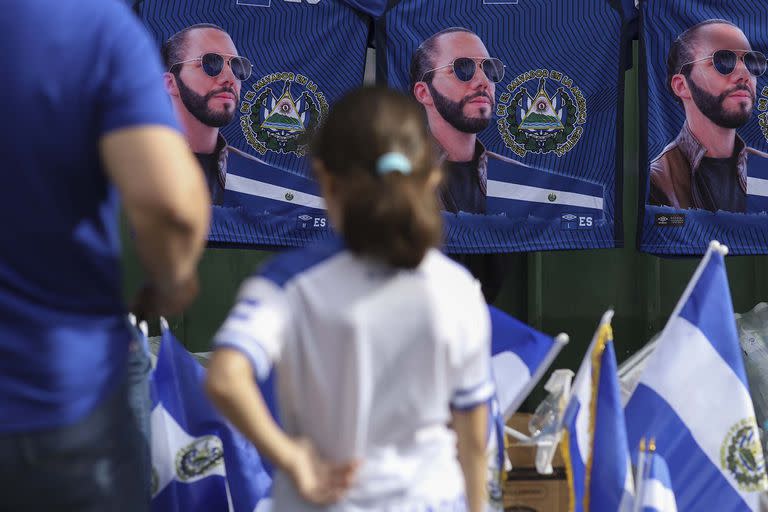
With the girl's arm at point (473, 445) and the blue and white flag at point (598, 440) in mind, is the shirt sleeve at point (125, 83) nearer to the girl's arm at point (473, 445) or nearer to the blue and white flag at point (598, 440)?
the girl's arm at point (473, 445)

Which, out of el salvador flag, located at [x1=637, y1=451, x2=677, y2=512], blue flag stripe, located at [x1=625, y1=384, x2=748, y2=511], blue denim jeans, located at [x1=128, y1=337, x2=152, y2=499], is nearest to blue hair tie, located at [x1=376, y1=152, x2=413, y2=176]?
blue denim jeans, located at [x1=128, y1=337, x2=152, y2=499]

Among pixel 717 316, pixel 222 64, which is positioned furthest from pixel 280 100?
pixel 717 316

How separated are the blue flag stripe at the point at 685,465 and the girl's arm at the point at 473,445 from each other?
170 cm

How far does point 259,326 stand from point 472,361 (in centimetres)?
40

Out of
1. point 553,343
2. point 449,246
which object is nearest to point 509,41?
point 449,246

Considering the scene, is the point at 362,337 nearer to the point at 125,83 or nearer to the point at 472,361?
the point at 472,361

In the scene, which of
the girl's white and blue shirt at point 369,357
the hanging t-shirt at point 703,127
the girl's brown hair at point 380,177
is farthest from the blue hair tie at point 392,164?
the hanging t-shirt at point 703,127

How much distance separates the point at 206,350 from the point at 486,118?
1765 millimetres

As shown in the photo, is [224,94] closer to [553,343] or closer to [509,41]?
[509,41]

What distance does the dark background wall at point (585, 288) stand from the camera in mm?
5531

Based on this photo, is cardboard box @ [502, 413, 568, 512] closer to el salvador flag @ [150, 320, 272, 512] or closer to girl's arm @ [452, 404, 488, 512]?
el salvador flag @ [150, 320, 272, 512]

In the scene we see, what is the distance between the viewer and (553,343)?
3.78 m

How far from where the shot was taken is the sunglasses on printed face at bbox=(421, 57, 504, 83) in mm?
4778

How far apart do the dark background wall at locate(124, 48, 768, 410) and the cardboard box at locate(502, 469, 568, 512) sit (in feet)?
4.46
